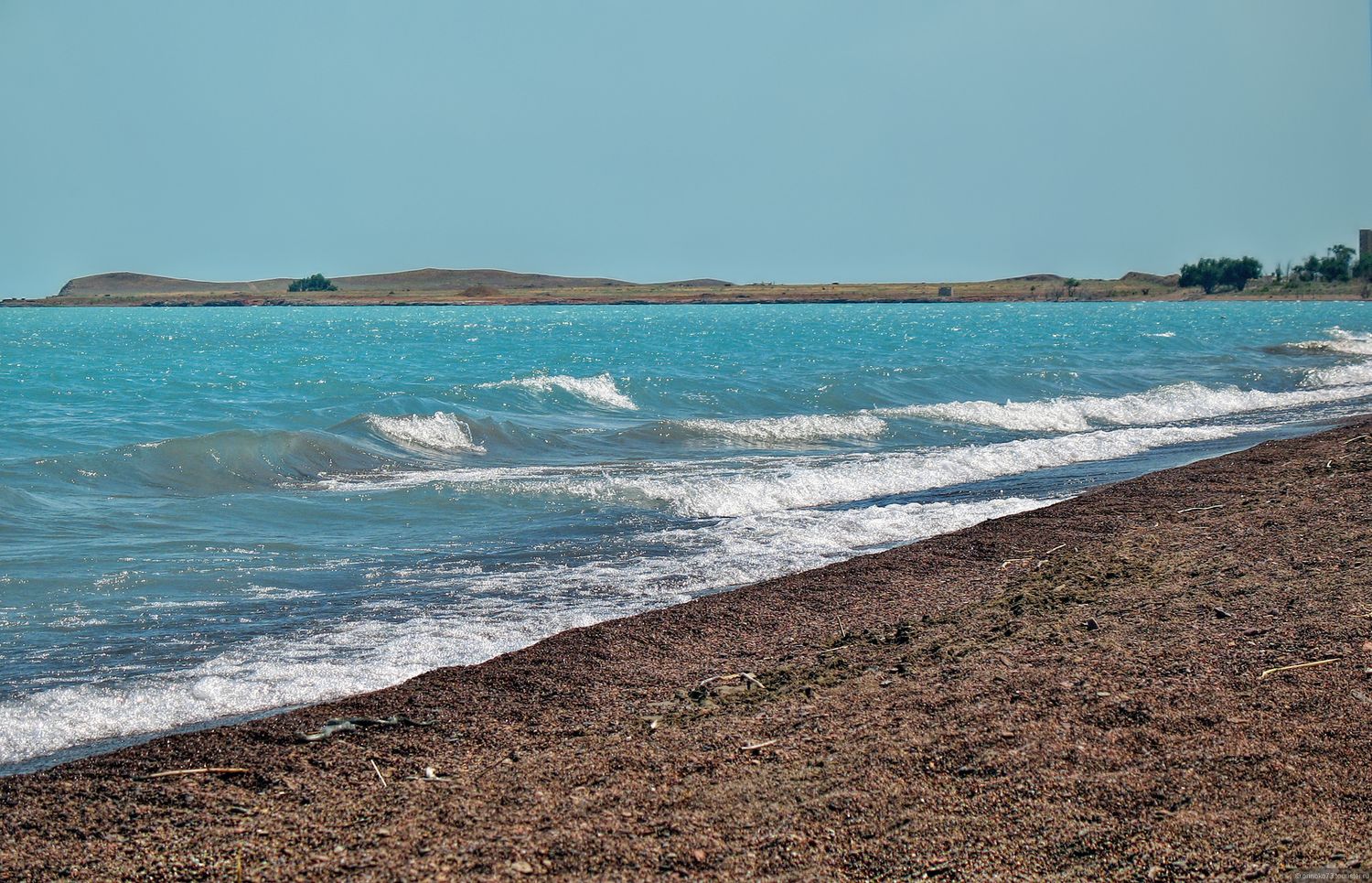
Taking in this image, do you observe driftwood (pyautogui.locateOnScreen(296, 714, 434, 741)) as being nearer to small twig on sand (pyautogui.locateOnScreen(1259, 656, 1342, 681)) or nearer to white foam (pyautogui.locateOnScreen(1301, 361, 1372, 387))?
small twig on sand (pyautogui.locateOnScreen(1259, 656, 1342, 681))

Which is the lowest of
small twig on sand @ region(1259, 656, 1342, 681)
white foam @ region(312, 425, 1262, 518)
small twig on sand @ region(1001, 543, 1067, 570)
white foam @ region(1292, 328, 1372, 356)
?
white foam @ region(312, 425, 1262, 518)

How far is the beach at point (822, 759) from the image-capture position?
3.78 meters

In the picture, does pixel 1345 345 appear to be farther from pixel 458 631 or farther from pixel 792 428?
pixel 458 631

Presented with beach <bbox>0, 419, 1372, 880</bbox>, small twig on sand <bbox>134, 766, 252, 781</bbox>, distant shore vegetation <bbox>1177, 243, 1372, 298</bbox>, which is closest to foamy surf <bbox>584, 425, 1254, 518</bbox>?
beach <bbox>0, 419, 1372, 880</bbox>

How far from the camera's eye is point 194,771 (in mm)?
4766

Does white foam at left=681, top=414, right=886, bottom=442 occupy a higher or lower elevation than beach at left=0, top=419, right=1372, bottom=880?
lower

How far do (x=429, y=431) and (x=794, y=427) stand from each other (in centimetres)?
653

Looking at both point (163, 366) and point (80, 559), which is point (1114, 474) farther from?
point (163, 366)

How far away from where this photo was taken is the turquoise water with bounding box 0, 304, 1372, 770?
23.8ft

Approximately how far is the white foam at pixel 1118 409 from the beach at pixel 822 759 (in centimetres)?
1549

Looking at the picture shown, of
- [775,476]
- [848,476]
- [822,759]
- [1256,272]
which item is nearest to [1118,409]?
[848,476]

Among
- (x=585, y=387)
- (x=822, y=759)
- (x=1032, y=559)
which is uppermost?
(x=585, y=387)

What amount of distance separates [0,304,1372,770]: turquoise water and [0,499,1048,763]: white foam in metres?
0.03

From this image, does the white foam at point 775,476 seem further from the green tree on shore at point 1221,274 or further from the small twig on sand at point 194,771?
the green tree on shore at point 1221,274
